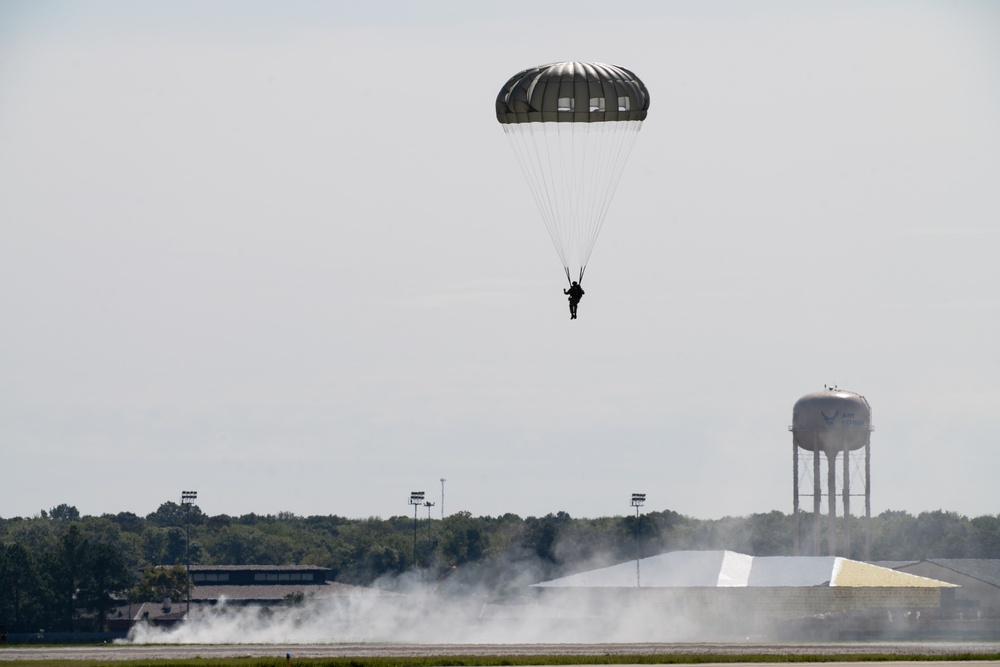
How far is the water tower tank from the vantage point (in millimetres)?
149125

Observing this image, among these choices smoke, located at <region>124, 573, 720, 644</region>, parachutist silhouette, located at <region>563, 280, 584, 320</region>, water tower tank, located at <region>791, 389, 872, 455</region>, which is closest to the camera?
parachutist silhouette, located at <region>563, 280, 584, 320</region>

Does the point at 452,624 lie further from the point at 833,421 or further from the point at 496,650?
the point at 833,421

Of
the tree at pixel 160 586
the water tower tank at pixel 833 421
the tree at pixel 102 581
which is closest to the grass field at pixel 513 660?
the water tower tank at pixel 833 421

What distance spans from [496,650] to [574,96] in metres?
37.2

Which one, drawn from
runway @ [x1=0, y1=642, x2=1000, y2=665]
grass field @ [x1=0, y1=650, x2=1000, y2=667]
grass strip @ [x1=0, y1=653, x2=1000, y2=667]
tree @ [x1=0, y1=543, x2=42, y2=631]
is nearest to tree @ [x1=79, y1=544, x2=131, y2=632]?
tree @ [x1=0, y1=543, x2=42, y2=631]

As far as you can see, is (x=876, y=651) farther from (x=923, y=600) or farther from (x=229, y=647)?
(x=229, y=647)

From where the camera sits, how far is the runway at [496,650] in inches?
3637

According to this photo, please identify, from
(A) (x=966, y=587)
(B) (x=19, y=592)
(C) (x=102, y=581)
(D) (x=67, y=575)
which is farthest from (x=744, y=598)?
(B) (x=19, y=592)

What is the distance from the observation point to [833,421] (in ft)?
489

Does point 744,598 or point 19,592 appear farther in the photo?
point 19,592

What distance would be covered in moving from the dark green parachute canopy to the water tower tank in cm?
7592

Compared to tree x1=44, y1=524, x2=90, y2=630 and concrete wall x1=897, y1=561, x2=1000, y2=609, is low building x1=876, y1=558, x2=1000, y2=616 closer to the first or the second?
concrete wall x1=897, y1=561, x2=1000, y2=609

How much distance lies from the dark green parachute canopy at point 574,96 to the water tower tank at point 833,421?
75923 millimetres

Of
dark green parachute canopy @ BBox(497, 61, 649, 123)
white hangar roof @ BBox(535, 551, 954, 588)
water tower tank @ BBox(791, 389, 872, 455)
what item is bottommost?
white hangar roof @ BBox(535, 551, 954, 588)
